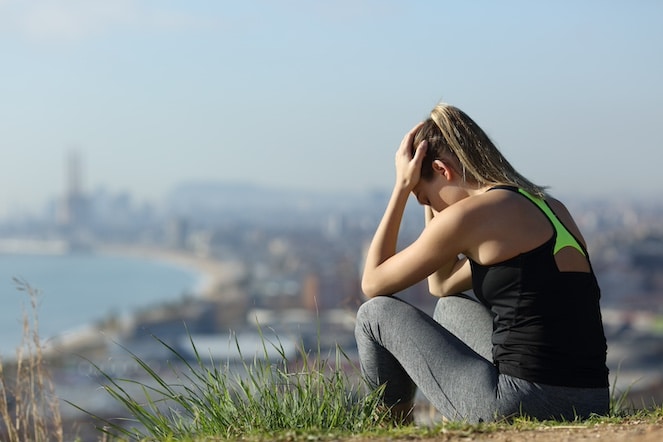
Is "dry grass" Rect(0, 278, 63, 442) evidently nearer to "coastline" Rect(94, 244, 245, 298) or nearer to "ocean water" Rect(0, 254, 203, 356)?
"ocean water" Rect(0, 254, 203, 356)

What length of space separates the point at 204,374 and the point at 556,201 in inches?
32.5

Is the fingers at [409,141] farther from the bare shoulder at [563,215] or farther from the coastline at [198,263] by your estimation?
the coastline at [198,263]

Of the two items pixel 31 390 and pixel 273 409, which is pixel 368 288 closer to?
pixel 273 409

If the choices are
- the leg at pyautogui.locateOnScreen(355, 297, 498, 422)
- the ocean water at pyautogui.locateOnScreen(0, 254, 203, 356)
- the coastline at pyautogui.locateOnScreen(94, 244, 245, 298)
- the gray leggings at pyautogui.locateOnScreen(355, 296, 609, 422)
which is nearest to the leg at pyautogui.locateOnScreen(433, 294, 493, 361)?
the gray leggings at pyautogui.locateOnScreen(355, 296, 609, 422)

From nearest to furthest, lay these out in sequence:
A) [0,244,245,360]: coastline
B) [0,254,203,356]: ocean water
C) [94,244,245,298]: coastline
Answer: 1. [0,244,245,360]: coastline
2. [0,254,203,356]: ocean water
3. [94,244,245,298]: coastline

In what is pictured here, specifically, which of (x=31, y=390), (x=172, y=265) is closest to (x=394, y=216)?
(x=31, y=390)

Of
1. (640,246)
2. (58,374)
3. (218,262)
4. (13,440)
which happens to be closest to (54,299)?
(218,262)

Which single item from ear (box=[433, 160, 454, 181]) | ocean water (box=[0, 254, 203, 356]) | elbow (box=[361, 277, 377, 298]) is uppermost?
ear (box=[433, 160, 454, 181])

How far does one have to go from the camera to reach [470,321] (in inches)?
80.4

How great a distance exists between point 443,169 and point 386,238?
183 millimetres

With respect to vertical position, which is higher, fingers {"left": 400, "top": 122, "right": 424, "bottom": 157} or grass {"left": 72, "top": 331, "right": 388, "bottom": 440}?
fingers {"left": 400, "top": 122, "right": 424, "bottom": 157}

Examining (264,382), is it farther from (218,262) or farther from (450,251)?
(218,262)

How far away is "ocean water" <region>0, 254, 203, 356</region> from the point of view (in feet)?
204

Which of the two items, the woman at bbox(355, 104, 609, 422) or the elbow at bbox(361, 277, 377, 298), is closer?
the woman at bbox(355, 104, 609, 422)
